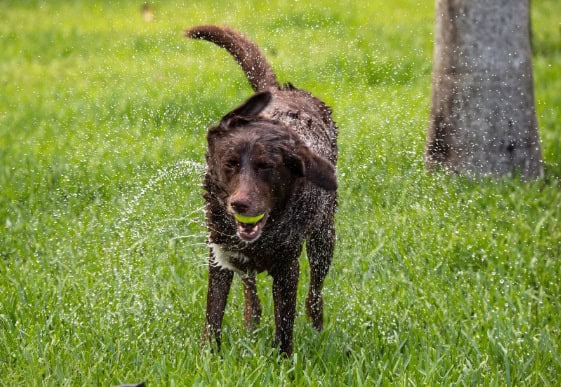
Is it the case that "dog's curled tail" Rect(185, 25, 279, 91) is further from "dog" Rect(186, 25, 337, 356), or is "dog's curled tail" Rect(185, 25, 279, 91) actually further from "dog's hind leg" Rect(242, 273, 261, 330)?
"dog's hind leg" Rect(242, 273, 261, 330)

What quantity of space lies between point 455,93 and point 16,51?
248 inches

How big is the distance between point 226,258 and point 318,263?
2.56 feet

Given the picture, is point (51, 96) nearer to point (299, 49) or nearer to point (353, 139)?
point (299, 49)

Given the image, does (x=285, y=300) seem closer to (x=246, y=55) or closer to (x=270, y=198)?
(x=270, y=198)

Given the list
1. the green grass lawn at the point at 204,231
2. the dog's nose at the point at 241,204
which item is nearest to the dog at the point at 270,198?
the dog's nose at the point at 241,204

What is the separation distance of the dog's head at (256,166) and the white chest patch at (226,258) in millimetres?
241

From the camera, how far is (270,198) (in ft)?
11.7

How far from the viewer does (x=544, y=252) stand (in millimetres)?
5551

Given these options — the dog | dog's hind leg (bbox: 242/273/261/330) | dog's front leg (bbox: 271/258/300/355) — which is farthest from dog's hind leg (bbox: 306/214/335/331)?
dog's front leg (bbox: 271/258/300/355)

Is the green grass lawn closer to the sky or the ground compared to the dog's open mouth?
closer to the ground

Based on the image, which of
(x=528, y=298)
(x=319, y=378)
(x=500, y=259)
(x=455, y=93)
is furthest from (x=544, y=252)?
(x=319, y=378)

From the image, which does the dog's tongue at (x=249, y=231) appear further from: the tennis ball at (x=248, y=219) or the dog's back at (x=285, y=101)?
the dog's back at (x=285, y=101)

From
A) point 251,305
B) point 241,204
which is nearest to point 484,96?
point 251,305

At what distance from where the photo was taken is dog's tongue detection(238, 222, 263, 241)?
3496 millimetres
